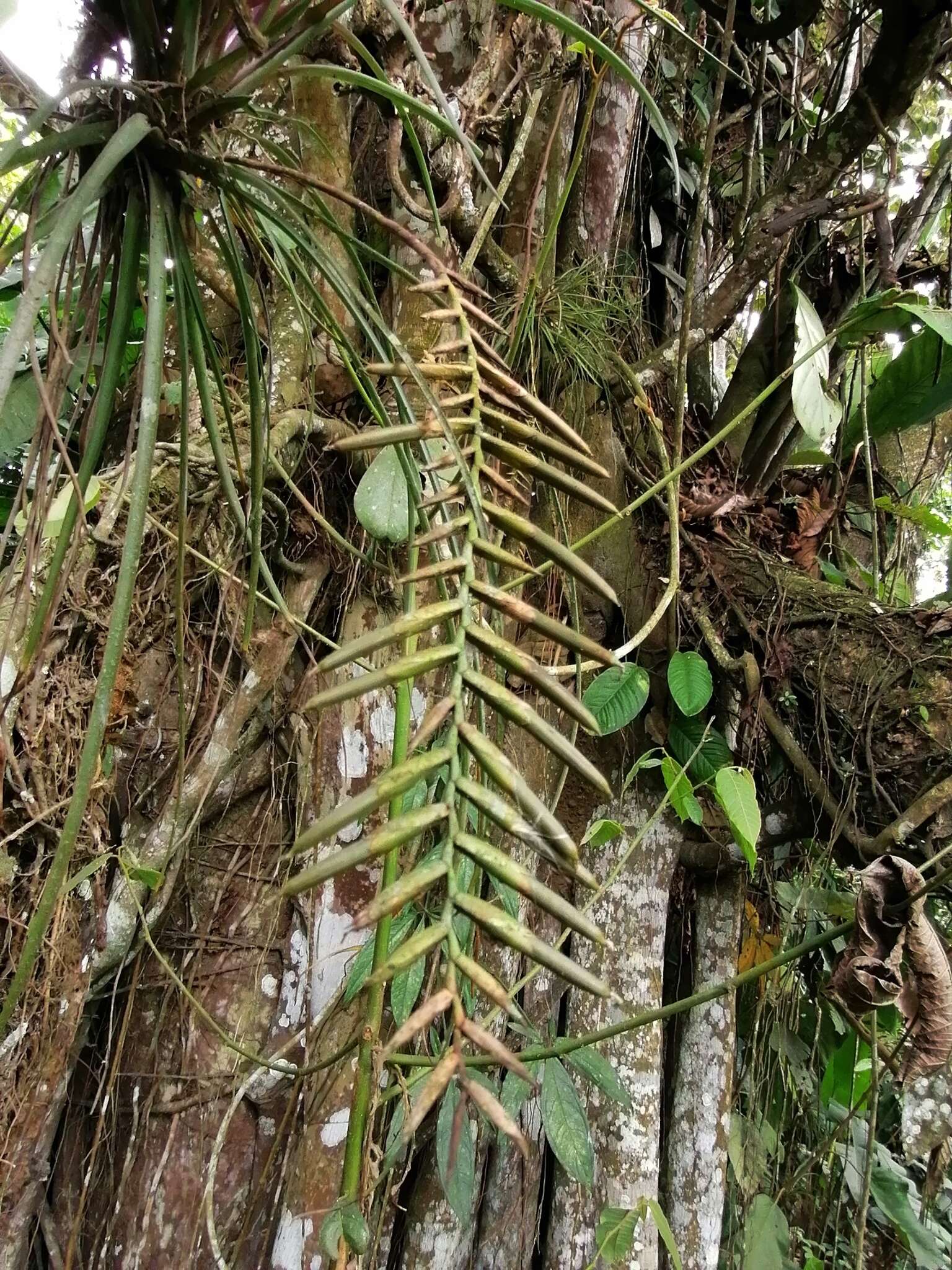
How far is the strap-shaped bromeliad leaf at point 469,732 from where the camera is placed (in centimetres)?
17

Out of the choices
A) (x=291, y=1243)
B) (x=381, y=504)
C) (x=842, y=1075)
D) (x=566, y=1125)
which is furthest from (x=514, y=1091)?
(x=842, y=1075)

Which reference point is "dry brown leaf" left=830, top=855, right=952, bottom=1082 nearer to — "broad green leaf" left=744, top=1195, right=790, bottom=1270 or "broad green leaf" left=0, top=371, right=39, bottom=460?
"broad green leaf" left=744, top=1195, right=790, bottom=1270

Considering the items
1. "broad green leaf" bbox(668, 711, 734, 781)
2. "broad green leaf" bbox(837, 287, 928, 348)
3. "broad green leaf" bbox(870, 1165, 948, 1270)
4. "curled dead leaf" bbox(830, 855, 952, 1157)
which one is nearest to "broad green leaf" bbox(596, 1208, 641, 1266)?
"curled dead leaf" bbox(830, 855, 952, 1157)

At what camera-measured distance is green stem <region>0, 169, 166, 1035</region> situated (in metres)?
0.31

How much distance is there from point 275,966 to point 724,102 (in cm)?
191

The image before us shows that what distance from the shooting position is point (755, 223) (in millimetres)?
1191

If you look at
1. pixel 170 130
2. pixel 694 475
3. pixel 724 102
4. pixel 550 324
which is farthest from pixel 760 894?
pixel 724 102

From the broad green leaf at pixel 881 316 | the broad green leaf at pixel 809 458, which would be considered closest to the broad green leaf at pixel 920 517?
the broad green leaf at pixel 809 458

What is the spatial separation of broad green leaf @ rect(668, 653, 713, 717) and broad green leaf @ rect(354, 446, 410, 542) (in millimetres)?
451

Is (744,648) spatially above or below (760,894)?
above

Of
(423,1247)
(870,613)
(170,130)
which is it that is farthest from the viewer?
(870,613)

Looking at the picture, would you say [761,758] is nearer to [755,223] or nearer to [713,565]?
[713,565]

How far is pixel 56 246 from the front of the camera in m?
0.34

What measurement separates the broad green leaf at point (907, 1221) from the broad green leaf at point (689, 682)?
87cm
